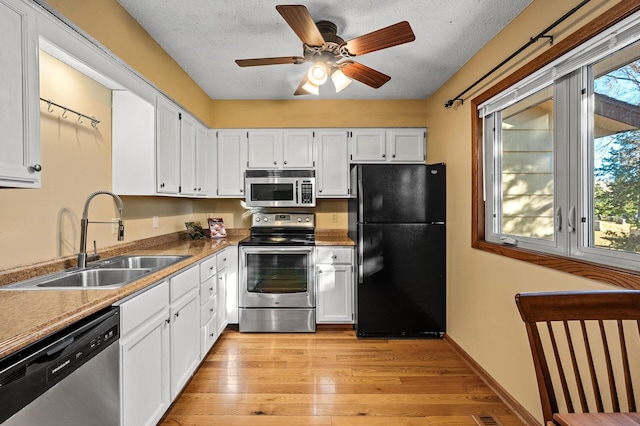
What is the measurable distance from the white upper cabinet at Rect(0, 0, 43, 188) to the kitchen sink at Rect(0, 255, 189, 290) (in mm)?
532

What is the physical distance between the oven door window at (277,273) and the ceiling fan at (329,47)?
5.22 ft

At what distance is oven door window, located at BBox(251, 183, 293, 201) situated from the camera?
354 cm

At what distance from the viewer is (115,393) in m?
1.36

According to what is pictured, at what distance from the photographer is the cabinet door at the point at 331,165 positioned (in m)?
3.63

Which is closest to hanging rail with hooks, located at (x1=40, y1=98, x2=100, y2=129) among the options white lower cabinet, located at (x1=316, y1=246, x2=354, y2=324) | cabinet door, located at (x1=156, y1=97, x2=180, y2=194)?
cabinet door, located at (x1=156, y1=97, x2=180, y2=194)

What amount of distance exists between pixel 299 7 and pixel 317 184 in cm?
218

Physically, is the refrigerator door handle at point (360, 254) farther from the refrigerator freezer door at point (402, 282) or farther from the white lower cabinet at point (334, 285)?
the white lower cabinet at point (334, 285)

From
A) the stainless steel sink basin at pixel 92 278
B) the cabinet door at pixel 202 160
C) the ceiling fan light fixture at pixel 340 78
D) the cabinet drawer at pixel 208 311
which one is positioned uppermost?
the ceiling fan light fixture at pixel 340 78

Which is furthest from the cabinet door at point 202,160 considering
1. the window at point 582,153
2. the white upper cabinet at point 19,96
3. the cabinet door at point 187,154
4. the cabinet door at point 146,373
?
the window at point 582,153

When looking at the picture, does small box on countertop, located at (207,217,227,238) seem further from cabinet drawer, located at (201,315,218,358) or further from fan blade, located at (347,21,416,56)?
fan blade, located at (347,21,416,56)

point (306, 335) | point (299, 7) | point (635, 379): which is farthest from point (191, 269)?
point (635, 379)

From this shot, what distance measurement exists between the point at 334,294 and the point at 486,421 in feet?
5.37

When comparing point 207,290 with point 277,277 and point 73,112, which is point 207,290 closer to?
point 277,277

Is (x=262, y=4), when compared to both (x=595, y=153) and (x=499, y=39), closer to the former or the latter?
(x=499, y=39)
